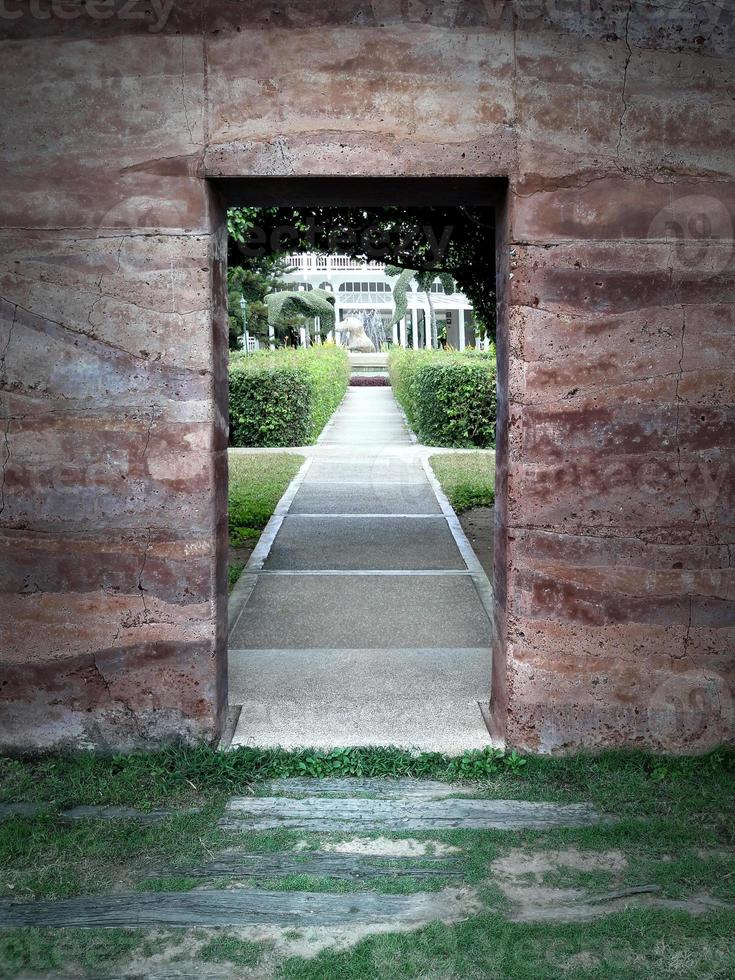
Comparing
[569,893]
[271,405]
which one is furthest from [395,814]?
[271,405]

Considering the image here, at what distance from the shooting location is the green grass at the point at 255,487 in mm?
9836

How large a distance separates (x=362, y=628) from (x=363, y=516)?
13.2 ft

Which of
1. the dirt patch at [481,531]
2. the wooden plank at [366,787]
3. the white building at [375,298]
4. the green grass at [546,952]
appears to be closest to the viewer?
the green grass at [546,952]

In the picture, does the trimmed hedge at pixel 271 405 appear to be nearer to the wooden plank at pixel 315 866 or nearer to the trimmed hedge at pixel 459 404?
the trimmed hedge at pixel 459 404

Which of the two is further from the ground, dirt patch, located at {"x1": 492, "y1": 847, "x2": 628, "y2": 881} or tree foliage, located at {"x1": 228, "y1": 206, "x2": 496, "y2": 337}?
tree foliage, located at {"x1": 228, "y1": 206, "x2": 496, "y2": 337}

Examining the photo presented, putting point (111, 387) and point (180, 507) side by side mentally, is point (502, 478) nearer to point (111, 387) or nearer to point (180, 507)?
point (180, 507)

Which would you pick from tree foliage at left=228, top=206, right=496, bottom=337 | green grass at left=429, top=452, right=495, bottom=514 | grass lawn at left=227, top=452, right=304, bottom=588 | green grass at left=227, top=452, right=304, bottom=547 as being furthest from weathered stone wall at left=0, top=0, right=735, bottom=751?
green grass at left=429, top=452, right=495, bottom=514

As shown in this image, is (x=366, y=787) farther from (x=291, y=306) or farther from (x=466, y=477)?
(x=291, y=306)

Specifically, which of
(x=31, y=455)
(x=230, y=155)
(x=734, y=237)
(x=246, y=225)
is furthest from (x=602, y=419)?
(x=246, y=225)

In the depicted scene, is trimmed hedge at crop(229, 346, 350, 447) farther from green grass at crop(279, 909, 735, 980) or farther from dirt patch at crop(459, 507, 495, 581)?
green grass at crop(279, 909, 735, 980)

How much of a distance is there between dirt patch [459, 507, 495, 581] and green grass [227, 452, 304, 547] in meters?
2.13

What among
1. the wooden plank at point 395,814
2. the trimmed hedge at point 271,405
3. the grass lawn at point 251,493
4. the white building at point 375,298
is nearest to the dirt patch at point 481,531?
the grass lawn at point 251,493

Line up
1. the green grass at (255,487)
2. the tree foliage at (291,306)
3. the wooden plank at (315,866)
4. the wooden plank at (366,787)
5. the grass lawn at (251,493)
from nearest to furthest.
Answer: the wooden plank at (315,866) → the wooden plank at (366,787) → the grass lawn at (251,493) → the green grass at (255,487) → the tree foliage at (291,306)

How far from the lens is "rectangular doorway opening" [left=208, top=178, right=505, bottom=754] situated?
443 cm
